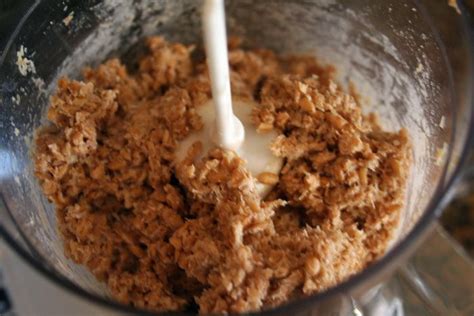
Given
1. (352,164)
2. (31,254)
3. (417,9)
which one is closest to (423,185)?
(352,164)

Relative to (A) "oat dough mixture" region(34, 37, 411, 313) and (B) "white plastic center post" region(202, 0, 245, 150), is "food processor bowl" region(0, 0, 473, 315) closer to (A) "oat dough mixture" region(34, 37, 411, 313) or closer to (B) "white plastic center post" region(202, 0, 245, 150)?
(A) "oat dough mixture" region(34, 37, 411, 313)

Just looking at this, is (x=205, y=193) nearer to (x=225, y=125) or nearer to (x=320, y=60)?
(x=225, y=125)

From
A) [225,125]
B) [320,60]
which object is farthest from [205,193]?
[320,60]

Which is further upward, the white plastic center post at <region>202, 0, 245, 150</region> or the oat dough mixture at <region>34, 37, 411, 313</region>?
the white plastic center post at <region>202, 0, 245, 150</region>

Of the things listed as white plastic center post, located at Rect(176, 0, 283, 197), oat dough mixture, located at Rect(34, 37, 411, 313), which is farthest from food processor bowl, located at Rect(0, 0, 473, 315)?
white plastic center post, located at Rect(176, 0, 283, 197)

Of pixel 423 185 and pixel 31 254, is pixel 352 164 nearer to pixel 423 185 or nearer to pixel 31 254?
pixel 423 185

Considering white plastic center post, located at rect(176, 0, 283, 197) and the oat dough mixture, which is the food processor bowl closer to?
the oat dough mixture
